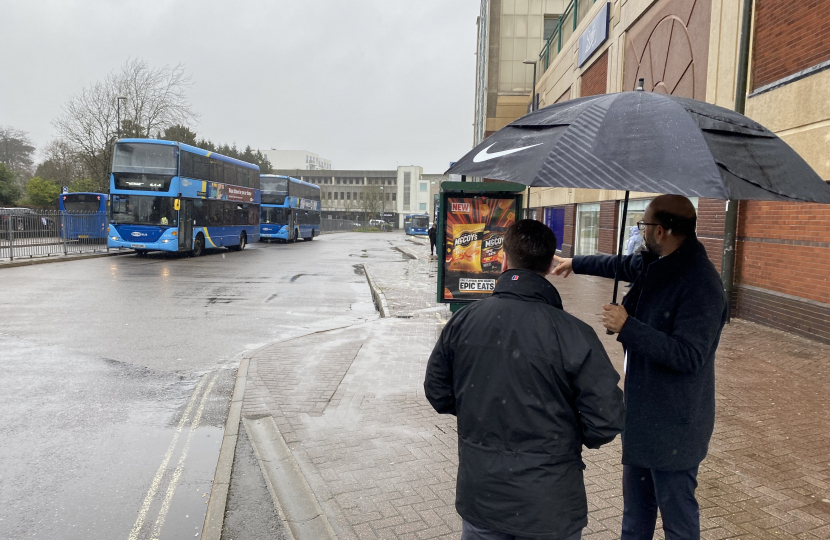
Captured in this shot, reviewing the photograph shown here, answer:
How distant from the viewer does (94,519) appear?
376 centimetres

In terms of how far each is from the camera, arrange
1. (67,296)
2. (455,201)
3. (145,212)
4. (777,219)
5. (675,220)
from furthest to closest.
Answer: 1. (145,212)
2. (67,296)
3. (777,219)
4. (455,201)
5. (675,220)

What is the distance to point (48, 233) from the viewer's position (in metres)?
23.6

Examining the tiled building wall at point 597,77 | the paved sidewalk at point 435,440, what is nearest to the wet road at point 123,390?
the paved sidewalk at point 435,440

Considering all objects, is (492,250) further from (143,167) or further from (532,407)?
(143,167)

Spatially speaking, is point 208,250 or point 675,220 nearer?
point 675,220

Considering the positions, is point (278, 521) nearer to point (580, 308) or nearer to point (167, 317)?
point (167, 317)

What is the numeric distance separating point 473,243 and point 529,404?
7.02m

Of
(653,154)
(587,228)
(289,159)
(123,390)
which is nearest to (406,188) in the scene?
(289,159)

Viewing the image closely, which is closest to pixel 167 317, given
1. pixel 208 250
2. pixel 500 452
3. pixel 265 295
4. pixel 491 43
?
pixel 265 295

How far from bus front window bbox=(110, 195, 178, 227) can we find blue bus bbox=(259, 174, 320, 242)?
15.0 metres

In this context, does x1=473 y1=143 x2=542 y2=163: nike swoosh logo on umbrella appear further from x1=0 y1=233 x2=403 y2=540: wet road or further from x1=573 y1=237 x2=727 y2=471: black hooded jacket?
x1=0 y1=233 x2=403 y2=540: wet road

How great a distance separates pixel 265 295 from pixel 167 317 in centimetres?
357

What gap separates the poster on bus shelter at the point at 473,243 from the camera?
354 inches

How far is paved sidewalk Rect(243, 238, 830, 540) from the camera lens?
12.0ft
